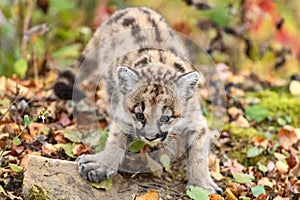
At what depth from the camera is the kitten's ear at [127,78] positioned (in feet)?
17.9

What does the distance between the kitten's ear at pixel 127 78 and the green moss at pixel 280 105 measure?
2396mm

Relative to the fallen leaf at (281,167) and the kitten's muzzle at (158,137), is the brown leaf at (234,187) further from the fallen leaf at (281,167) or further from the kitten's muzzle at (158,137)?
the kitten's muzzle at (158,137)

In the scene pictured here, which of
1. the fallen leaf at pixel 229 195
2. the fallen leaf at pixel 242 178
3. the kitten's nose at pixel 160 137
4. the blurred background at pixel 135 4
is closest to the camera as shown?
the kitten's nose at pixel 160 137

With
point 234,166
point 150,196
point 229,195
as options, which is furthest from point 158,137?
point 234,166

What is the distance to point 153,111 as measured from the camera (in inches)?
205

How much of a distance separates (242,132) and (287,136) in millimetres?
521

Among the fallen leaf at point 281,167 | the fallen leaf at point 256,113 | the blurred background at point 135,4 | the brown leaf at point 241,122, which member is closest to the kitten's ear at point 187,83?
the fallen leaf at point 281,167

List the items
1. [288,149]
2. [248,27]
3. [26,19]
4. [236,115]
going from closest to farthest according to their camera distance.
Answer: [288,149], [236,115], [26,19], [248,27]

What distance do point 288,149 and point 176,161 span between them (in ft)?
4.38

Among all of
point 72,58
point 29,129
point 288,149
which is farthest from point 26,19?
point 288,149

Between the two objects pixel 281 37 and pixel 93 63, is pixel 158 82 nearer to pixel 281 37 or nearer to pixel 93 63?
pixel 93 63

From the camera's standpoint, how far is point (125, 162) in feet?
18.8

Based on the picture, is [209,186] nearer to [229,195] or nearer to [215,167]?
[229,195]

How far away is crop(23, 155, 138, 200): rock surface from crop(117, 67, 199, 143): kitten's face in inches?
21.7
